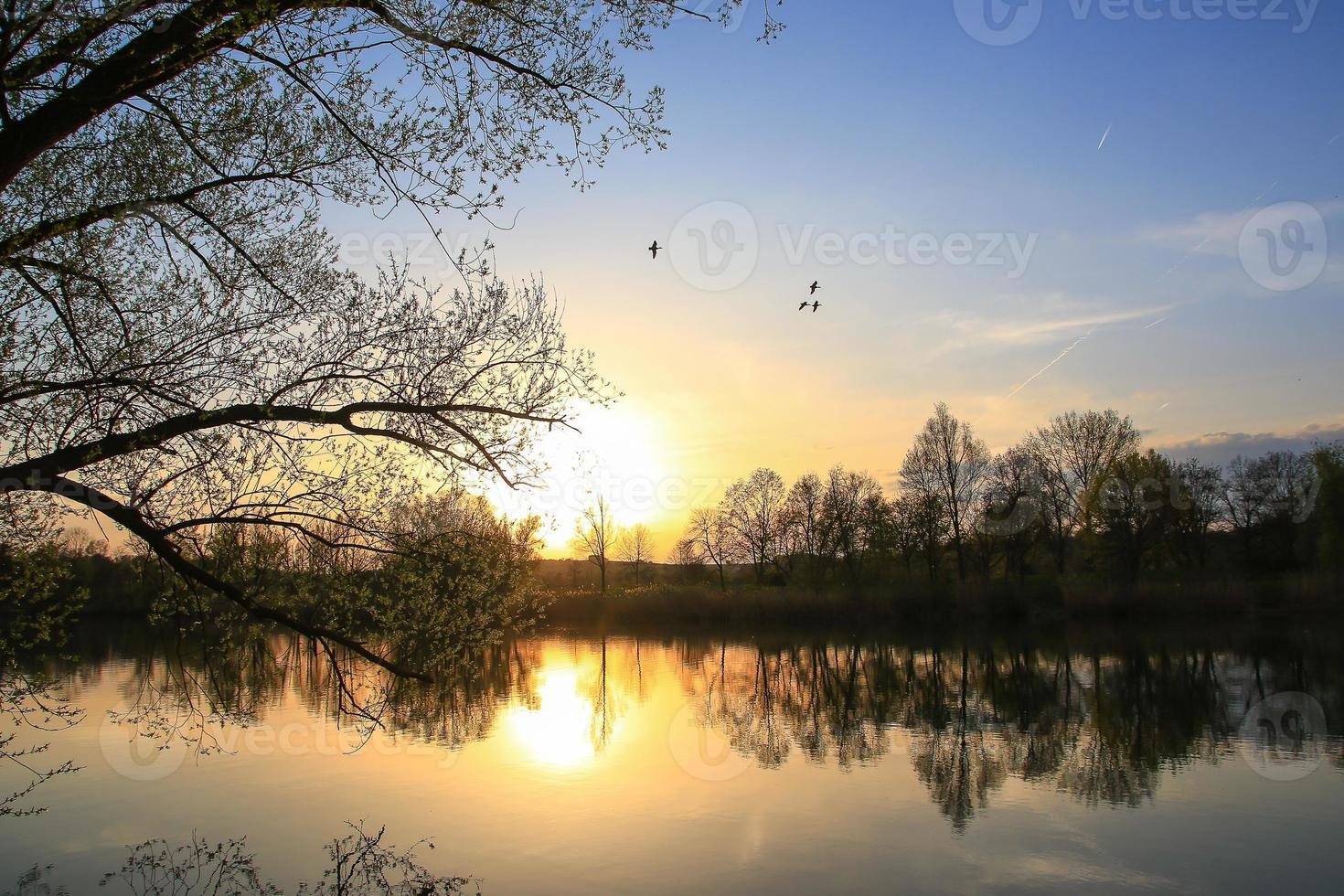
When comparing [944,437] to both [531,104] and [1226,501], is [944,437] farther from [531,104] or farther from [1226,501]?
[531,104]

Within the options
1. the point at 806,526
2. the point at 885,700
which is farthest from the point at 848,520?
the point at 885,700

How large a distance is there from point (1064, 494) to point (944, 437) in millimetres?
8247

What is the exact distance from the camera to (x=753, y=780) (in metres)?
14.4

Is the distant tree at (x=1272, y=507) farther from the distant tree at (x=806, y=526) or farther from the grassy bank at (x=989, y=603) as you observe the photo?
the distant tree at (x=806, y=526)

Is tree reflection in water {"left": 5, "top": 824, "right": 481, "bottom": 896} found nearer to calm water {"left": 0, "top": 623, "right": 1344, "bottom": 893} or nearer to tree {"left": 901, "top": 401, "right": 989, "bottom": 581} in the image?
calm water {"left": 0, "top": 623, "right": 1344, "bottom": 893}

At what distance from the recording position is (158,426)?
7.37m

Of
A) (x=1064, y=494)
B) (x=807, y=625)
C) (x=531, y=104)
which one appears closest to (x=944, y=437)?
(x=1064, y=494)

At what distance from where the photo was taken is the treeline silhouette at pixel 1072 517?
49.0 meters

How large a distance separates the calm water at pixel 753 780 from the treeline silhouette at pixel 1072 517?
79.9 ft

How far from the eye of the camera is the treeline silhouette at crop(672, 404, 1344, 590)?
49000 mm

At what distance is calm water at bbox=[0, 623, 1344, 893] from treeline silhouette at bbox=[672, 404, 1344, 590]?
79.9 ft

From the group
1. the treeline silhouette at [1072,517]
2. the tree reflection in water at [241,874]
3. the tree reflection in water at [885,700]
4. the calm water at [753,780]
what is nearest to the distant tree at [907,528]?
the treeline silhouette at [1072,517]

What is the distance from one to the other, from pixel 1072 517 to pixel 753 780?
44.4m

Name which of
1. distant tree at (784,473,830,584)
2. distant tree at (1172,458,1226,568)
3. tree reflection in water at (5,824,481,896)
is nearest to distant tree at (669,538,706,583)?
distant tree at (784,473,830,584)
